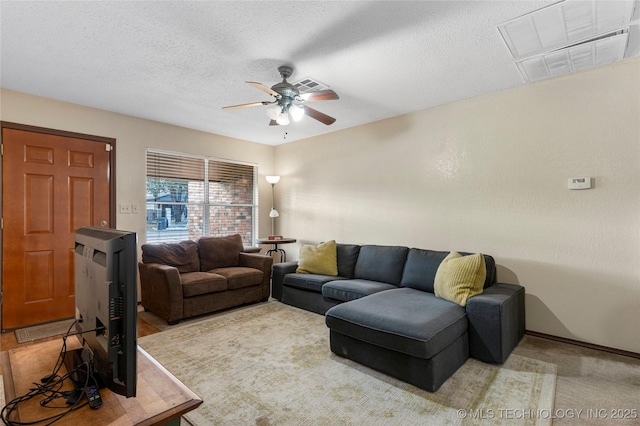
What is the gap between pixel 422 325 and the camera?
218 centimetres

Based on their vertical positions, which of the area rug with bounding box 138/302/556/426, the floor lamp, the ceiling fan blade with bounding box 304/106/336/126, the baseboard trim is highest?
the ceiling fan blade with bounding box 304/106/336/126

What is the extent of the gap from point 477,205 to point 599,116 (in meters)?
1.26

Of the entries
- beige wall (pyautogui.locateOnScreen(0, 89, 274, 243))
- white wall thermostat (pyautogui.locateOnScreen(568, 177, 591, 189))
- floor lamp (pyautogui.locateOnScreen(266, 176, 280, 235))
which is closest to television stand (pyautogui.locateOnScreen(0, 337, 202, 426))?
beige wall (pyautogui.locateOnScreen(0, 89, 274, 243))

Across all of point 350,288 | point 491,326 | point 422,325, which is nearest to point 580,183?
point 491,326

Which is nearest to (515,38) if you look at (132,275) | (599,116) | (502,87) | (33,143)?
(502,87)

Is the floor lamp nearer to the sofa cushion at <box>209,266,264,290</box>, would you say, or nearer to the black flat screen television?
the sofa cushion at <box>209,266,264,290</box>

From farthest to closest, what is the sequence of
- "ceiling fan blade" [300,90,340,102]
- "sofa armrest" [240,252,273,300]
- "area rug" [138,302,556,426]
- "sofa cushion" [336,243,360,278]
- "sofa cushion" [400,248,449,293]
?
1. "sofa armrest" [240,252,273,300]
2. "sofa cushion" [336,243,360,278]
3. "sofa cushion" [400,248,449,293]
4. "ceiling fan blade" [300,90,340,102]
5. "area rug" [138,302,556,426]

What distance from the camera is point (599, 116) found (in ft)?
9.00

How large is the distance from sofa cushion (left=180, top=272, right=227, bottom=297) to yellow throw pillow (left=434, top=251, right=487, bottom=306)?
2441 millimetres

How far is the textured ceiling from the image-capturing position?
6.48ft

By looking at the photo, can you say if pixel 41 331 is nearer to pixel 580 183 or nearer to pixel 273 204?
pixel 273 204

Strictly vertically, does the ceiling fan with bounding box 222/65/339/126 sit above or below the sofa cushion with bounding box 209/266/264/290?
above

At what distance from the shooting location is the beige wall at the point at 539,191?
2.65 meters

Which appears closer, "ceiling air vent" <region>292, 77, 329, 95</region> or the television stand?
the television stand
